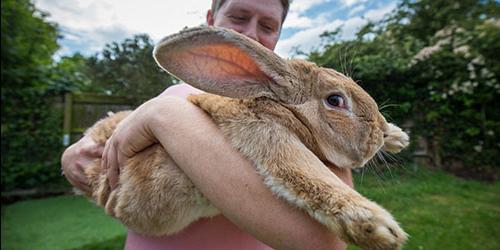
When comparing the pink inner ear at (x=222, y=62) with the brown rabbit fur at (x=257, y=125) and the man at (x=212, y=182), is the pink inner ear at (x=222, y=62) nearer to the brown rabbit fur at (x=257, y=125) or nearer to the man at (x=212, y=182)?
the brown rabbit fur at (x=257, y=125)

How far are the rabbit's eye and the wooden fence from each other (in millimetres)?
5716

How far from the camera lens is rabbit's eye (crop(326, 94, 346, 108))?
103 centimetres

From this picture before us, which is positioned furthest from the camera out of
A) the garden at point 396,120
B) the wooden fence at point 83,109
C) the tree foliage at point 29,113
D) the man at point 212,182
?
the wooden fence at point 83,109

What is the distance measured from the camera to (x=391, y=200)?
4590 millimetres

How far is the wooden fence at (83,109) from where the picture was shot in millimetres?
5965

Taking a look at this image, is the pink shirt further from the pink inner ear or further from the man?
the pink inner ear

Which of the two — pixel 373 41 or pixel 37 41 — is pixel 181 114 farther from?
pixel 373 41

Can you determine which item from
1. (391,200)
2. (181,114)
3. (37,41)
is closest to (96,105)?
(37,41)

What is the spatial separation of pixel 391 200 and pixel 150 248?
14.0ft

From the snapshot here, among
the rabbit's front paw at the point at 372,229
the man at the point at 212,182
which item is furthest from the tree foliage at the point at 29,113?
the rabbit's front paw at the point at 372,229

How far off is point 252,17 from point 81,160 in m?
1.04

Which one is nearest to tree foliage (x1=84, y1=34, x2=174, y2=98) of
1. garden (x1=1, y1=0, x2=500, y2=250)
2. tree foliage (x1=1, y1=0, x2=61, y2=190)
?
garden (x1=1, y1=0, x2=500, y2=250)

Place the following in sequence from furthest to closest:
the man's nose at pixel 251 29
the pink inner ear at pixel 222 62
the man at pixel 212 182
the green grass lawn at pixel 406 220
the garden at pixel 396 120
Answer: the garden at pixel 396 120 < the green grass lawn at pixel 406 220 < the man's nose at pixel 251 29 < the pink inner ear at pixel 222 62 < the man at pixel 212 182

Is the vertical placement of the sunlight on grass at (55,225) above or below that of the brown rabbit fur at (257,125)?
below
